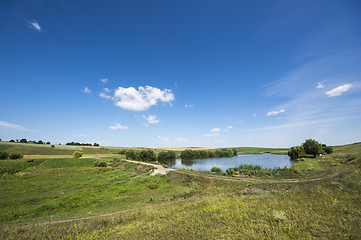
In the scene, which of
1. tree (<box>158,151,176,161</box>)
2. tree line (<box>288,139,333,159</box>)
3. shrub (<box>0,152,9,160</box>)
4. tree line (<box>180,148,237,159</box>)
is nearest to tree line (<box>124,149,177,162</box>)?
tree (<box>158,151,176,161</box>)

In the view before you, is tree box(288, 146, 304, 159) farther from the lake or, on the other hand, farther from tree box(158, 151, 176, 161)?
tree box(158, 151, 176, 161)

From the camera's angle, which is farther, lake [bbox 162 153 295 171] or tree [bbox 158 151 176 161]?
tree [bbox 158 151 176 161]

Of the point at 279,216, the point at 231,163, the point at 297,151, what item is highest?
the point at 297,151

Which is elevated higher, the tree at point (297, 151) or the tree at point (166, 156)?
the tree at point (297, 151)

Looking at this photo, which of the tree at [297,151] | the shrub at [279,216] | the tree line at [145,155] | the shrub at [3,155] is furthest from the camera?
the tree line at [145,155]

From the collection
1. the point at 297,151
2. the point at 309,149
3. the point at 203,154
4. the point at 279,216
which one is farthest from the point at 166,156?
the point at 279,216

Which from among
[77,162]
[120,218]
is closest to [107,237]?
[120,218]

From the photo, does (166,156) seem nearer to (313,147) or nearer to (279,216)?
(313,147)

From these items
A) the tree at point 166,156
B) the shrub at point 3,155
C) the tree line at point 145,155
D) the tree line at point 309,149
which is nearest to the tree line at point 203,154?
the tree at point 166,156

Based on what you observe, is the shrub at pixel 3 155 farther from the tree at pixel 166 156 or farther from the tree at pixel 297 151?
the tree at pixel 297 151

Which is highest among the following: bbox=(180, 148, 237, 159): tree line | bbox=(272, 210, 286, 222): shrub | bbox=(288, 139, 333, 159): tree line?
bbox=(288, 139, 333, 159): tree line

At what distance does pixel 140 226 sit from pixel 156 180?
22.7 meters

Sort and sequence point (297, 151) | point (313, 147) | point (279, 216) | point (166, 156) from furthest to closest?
point (166, 156) → point (297, 151) → point (313, 147) → point (279, 216)

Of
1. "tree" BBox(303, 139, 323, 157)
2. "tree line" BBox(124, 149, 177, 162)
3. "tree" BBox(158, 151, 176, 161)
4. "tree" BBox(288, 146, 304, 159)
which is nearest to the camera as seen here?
"tree" BBox(303, 139, 323, 157)
